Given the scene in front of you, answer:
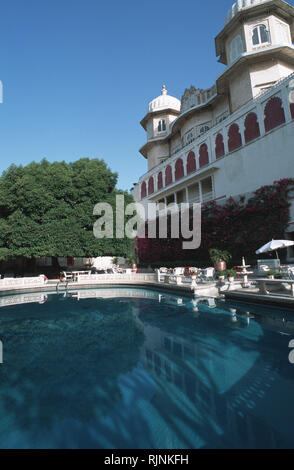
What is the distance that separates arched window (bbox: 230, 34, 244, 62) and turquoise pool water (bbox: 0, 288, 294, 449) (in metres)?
23.5

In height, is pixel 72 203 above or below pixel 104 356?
above

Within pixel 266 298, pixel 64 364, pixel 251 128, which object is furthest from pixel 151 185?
pixel 64 364

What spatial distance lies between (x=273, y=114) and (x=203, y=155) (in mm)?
7348

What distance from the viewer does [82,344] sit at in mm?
5934

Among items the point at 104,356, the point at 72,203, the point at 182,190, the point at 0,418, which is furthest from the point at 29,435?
the point at 182,190

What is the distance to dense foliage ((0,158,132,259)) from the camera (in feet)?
59.3

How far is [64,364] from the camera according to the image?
4852mm

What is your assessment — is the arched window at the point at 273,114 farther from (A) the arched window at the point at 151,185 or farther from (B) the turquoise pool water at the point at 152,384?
(A) the arched window at the point at 151,185

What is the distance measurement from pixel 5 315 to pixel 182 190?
2261cm

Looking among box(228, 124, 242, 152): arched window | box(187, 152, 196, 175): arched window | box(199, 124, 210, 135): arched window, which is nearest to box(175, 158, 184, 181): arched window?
box(187, 152, 196, 175): arched window

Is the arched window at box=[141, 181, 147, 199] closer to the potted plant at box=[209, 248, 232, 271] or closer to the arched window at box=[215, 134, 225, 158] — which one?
the arched window at box=[215, 134, 225, 158]

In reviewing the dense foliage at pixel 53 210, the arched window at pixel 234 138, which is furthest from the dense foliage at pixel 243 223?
the dense foliage at pixel 53 210
